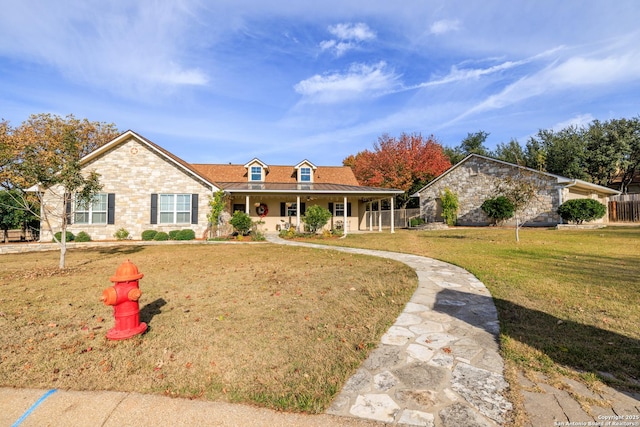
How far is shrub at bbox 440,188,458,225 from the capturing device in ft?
77.2

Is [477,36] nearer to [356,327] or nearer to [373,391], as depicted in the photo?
[356,327]

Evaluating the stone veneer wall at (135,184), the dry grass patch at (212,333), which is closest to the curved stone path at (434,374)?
the dry grass patch at (212,333)

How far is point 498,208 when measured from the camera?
808 inches

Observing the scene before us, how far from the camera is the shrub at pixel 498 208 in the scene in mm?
20109

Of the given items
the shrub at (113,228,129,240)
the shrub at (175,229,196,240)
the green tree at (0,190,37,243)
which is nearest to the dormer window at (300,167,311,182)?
the shrub at (175,229,196,240)

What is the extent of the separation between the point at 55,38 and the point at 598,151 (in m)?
44.5

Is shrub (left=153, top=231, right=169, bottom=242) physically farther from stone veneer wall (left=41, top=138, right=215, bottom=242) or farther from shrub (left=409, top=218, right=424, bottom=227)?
shrub (left=409, top=218, right=424, bottom=227)

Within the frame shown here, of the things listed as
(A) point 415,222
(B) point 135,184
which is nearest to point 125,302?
(B) point 135,184

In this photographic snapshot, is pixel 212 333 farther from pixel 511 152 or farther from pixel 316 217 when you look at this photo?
pixel 511 152

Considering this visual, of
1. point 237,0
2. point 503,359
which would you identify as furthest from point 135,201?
point 503,359

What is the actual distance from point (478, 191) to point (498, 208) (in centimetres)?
282

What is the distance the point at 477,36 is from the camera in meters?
11.2

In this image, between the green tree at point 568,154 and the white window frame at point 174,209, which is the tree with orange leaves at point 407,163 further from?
the white window frame at point 174,209

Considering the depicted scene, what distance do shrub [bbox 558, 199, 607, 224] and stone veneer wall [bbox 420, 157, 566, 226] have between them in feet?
4.04
